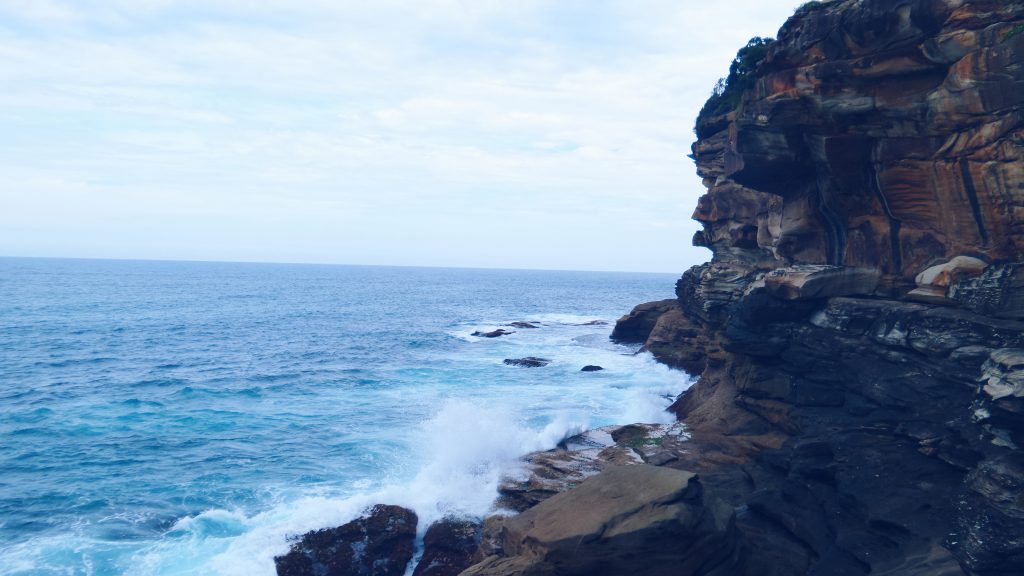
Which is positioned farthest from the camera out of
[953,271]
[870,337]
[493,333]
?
[493,333]

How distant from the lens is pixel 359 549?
717 inches

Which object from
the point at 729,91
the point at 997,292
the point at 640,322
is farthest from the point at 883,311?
the point at 640,322

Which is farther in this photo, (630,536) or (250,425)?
(250,425)

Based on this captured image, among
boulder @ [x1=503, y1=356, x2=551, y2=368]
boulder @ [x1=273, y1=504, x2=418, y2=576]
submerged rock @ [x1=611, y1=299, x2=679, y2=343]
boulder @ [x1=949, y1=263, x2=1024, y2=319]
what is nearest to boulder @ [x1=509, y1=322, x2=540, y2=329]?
submerged rock @ [x1=611, y1=299, x2=679, y2=343]

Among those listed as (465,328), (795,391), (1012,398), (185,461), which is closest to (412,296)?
(465,328)

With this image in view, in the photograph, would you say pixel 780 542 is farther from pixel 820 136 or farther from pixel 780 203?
pixel 780 203

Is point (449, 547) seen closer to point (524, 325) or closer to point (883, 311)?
point (883, 311)

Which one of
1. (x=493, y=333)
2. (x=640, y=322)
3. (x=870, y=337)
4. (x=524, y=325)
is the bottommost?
(x=493, y=333)

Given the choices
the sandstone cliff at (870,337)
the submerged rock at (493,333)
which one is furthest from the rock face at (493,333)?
the sandstone cliff at (870,337)

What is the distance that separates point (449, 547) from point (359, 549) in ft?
8.43

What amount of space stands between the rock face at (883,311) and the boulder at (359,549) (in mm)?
6719

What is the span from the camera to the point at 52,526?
20.0 m

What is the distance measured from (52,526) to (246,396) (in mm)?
17084

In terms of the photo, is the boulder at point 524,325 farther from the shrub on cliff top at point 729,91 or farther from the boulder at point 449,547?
the boulder at point 449,547
